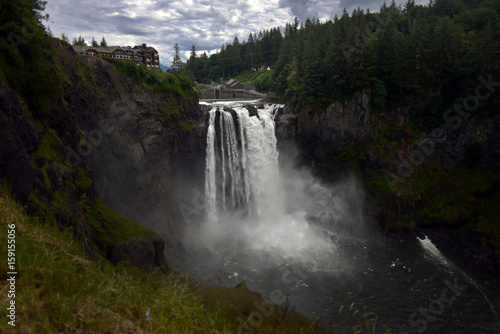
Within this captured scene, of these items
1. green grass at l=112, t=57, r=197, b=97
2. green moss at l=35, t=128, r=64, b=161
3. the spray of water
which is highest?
green grass at l=112, t=57, r=197, b=97

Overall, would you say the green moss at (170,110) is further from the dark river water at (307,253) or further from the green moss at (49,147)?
Result: the green moss at (49,147)

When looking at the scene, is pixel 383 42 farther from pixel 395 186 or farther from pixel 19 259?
pixel 19 259

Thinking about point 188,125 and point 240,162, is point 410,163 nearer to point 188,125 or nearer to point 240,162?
point 240,162

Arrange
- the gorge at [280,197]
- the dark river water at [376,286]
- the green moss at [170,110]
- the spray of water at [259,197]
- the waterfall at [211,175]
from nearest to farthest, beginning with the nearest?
the gorge at [280,197] → the dark river water at [376,286] → the green moss at [170,110] → the spray of water at [259,197] → the waterfall at [211,175]

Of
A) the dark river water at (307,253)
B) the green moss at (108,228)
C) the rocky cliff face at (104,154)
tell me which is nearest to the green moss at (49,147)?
the rocky cliff face at (104,154)

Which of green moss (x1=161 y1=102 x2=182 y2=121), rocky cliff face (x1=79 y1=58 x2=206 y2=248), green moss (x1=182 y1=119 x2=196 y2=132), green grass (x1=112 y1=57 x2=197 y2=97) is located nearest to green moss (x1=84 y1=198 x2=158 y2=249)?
rocky cliff face (x1=79 y1=58 x2=206 y2=248)

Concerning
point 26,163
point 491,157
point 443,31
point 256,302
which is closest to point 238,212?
point 256,302

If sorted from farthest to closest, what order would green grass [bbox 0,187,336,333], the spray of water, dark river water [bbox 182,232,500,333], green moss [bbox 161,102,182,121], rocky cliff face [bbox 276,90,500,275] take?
the spray of water, green moss [bbox 161,102,182,121], rocky cliff face [bbox 276,90,500,275], dark river water [bbox 182,232,500,333], green grass [bbox 0,187,336,333]

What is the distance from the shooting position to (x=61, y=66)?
17203mm

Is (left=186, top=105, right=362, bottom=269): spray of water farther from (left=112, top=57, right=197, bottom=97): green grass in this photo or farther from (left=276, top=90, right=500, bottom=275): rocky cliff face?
(left=112, top=57, right=197, bottom=97): green grass

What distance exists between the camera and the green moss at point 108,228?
520 inches

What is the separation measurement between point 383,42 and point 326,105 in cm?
931

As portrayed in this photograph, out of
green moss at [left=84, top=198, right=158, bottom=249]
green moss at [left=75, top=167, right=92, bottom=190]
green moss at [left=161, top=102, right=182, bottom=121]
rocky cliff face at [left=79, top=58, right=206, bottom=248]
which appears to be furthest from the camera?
green moss at [left=161, top=102, right=182, bottom=121]

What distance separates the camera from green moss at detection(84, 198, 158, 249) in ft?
43.4
